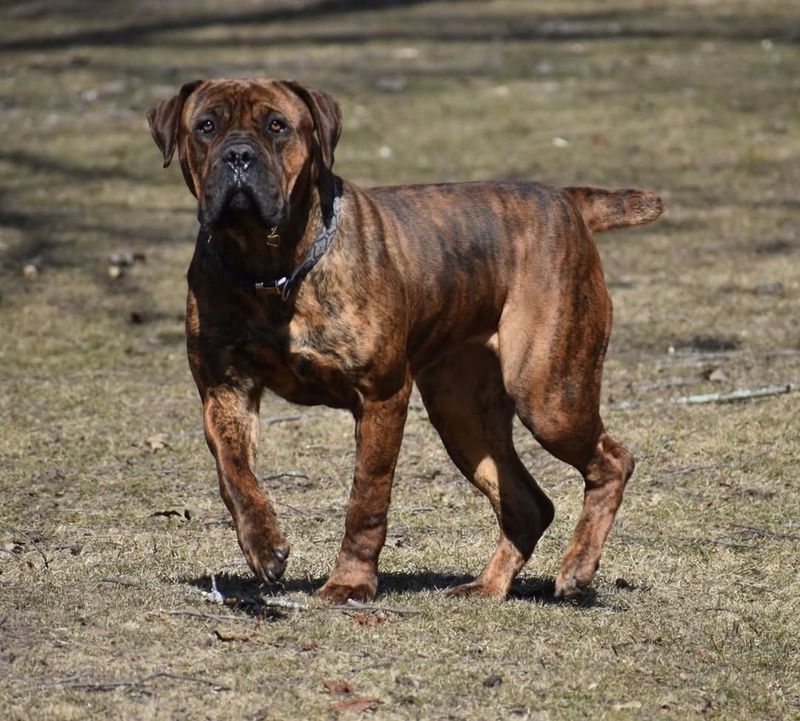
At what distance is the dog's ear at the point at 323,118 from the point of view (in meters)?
6.47

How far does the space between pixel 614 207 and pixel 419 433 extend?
9.31ft

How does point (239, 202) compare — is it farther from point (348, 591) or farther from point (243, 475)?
point (348, 591)

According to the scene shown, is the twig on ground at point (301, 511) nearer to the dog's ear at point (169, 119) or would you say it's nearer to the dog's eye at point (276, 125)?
the dog's ear at point (169, 119)

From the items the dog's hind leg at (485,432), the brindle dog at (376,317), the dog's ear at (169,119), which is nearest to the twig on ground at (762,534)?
the brindle dog at (376,317)

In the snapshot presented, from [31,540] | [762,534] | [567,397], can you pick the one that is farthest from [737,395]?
[31,540]

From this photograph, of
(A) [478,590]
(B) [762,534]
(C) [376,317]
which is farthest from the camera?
(B) [762,534]

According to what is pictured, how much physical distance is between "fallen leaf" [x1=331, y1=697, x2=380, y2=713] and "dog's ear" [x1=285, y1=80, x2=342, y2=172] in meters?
2.11

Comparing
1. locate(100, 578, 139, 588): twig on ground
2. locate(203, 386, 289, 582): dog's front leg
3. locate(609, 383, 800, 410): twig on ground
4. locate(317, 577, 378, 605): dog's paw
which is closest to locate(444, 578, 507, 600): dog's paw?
locate(317, 577, 378, 605): dog's paw

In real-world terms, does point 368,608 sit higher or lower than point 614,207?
lower

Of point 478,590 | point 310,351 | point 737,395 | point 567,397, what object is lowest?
point 737,395

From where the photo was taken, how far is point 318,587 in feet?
22.7

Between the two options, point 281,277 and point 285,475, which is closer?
point 281,277

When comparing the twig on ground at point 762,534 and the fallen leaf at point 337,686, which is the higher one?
the fallen leaf at point 337,686

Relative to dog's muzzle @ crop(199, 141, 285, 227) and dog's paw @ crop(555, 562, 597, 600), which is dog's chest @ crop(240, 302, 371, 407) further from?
dog's paw @ crop(555, 562, 597, 600)
